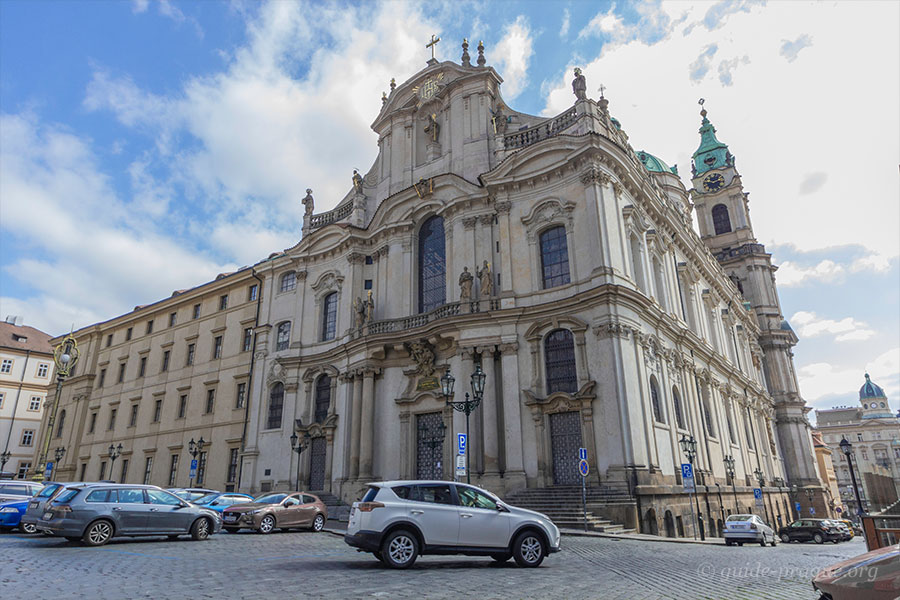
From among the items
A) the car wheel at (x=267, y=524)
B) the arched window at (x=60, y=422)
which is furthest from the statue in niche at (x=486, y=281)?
the arched window at (x=60, y=422)

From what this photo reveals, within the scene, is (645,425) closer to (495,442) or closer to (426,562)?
(495,442)

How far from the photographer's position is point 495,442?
2480cm

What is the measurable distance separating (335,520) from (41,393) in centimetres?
5181

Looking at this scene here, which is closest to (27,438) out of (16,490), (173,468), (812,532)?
(173,468)

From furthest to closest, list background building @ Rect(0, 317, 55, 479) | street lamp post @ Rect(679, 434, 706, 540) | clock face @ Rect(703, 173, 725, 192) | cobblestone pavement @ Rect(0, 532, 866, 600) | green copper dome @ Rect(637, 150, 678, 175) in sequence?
1. clock face @ Rect(703, 173, 725, 192)
2. background building @ Rect(0, 317, 55, 479)
3. green copper dome @ Rect(637, 150, 678, 175)
4. street lamp post @ Rect(679, 434, 706, 540)
5. cobblestone pavement @ Rect(0, 532, 866, 600)

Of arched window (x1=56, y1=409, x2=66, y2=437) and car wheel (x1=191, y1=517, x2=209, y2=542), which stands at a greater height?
arched window (x1=56, y1=409, x2=66, y2=437)

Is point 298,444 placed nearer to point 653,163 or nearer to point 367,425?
point 367,425

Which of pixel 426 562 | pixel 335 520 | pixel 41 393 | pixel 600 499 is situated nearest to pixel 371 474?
pixel 335 520

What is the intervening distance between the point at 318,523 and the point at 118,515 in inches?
287

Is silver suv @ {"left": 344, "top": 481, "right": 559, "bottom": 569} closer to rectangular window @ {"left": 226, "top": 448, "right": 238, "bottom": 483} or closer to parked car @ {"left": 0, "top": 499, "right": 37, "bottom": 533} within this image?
parked car @ {"left": 0, "top": 499, "right": 37, "bottom": 533}

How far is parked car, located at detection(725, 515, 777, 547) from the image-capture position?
22.0 metres

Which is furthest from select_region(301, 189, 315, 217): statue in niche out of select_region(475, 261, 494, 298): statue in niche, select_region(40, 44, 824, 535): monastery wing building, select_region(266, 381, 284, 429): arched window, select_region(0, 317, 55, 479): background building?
select_region(0, 317, 55, 479): background building

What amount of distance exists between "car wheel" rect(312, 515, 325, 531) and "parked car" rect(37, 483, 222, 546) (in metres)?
4.71

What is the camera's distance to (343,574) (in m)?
9.16
